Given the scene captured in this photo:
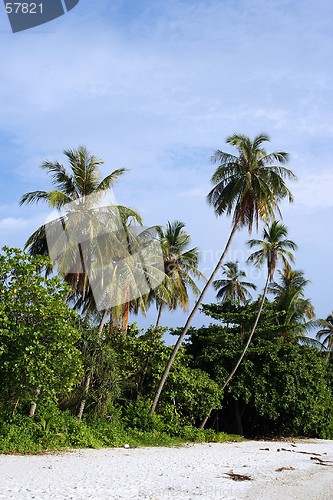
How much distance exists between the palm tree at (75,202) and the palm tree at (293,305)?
12.0 meters

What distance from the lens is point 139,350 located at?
20875mm

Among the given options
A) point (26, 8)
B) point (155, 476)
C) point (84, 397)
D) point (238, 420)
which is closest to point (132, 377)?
point (84, 397)

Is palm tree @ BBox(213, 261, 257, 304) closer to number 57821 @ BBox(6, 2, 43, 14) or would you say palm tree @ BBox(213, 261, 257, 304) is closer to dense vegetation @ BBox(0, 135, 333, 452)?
dense vegetation @ BBox(0, 135, 333, 452)

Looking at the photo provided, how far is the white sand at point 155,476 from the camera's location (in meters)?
9.11

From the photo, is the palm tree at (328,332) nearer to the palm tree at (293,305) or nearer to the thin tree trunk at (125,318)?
the palm tree at (293,305)

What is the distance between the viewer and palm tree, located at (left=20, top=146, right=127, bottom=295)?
19.7 m

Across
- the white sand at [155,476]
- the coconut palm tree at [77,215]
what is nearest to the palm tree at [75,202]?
the coconut palm tree at [77,215]

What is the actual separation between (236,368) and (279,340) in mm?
3476

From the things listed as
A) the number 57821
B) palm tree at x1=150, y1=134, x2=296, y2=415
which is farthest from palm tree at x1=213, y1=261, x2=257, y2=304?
the number 57821

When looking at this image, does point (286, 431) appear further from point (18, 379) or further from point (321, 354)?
point (18, 379)

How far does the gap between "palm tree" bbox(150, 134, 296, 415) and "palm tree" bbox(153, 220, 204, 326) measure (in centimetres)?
616

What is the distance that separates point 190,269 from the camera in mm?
30234

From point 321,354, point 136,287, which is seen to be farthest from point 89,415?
point 321,354

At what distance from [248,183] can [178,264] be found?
939 cm
